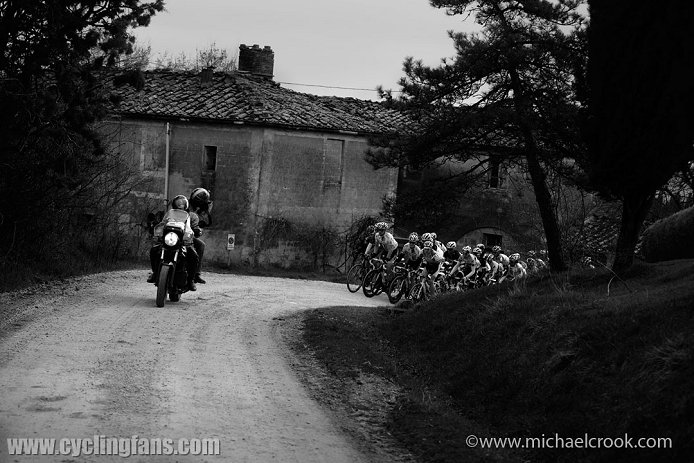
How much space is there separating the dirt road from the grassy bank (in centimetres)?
94

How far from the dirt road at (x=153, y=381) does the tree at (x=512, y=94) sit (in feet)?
21.4

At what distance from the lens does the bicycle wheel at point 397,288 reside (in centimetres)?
2258

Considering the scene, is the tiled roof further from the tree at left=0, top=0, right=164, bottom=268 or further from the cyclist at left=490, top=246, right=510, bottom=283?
the tree at left=0, top=0, right=164, bottom=268

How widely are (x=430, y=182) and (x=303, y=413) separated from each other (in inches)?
511

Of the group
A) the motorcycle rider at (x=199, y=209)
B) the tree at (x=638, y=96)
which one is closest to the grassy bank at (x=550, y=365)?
the tree at (x=638, y=96)

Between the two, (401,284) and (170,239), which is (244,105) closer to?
(401,284)

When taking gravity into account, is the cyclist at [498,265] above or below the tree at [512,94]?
below

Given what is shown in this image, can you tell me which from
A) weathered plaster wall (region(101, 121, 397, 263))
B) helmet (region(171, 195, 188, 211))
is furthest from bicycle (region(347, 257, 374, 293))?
weathered plaster wall (region(101, 121, 397, 263))

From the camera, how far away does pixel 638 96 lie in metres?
11.3

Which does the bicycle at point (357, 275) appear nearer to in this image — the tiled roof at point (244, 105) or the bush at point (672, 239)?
the bush at point (672, 239)

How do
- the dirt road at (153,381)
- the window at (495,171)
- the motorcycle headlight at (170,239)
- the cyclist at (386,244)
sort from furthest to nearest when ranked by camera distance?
the cyclist at (386,244) < the window at (495,171) < the motorcycle headlight at (170,239) < the dirt road at (153,381)

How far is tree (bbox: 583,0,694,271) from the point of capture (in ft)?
33.2

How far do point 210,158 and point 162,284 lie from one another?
2656 centimetres

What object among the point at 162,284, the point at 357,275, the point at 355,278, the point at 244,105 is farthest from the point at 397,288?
the point at 244,105
